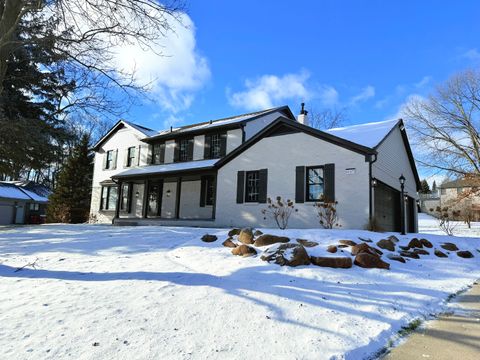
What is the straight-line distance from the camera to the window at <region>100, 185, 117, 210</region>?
23500mm

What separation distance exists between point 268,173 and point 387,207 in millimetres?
5412

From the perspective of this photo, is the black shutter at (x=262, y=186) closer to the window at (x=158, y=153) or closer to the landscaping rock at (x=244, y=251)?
the landscaping rock at (x=244, y=251)

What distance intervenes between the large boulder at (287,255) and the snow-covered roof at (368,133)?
6.89m

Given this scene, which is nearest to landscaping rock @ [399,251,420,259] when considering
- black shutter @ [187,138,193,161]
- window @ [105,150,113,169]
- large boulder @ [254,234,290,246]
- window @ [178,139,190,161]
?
large boulder @ [254,234,290,246]

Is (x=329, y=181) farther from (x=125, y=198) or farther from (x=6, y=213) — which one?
(x=6, y=213)

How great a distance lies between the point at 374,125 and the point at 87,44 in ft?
40.7

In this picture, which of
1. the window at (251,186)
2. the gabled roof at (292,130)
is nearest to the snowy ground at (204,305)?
the gabled roof at (292,130)

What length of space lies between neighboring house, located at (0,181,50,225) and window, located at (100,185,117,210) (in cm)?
1319

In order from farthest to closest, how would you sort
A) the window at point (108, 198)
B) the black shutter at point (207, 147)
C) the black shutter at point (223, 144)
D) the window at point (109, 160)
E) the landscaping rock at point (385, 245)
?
the window at point (109, 160), the window at point (108, 198), the black shutter at point (207, 147), the black shutter at point (223, 144), the landscaping rock at point (385, 245)

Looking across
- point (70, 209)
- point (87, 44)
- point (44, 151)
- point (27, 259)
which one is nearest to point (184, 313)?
point (27, 259)

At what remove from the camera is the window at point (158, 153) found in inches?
826

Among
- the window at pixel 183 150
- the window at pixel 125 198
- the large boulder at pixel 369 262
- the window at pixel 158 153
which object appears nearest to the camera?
the large boulder at pixel 369 262

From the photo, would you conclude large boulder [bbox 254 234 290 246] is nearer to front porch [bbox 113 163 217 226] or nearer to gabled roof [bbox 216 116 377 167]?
gabled roof [bbox 216 116 377 167]

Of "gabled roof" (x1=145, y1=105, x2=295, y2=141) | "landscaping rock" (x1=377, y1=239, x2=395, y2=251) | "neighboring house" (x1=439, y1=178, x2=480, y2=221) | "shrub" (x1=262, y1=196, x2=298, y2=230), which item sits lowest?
"landscaping rock" (x1=377, y1=239, x2=395, y2=251)
